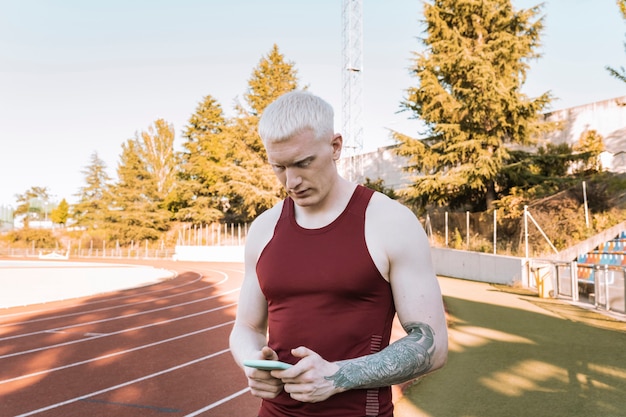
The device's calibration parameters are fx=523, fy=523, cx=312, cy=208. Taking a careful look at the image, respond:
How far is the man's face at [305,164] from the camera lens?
1.72 meters

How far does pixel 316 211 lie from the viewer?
6.02 feet

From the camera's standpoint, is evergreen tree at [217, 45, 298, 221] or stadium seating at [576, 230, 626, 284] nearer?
stadium seating at [576, 230, 626, 284]

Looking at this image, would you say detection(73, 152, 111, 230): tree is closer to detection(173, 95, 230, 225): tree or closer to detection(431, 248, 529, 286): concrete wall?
detection(173, 95, 230, 225): tree

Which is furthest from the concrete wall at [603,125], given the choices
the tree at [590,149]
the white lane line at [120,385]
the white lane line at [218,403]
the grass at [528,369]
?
the white lane line at [218,403]

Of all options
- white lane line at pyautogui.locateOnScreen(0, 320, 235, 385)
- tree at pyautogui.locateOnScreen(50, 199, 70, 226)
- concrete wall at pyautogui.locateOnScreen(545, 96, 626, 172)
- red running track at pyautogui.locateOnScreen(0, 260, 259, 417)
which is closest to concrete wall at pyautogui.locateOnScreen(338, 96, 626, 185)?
concrete wall at pyautogui.locateOnScreen(545, 96, 626, 172)

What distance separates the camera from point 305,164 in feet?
5.74

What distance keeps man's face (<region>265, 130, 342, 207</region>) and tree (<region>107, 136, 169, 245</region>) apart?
164 feet

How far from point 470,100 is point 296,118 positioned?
75.9 feet

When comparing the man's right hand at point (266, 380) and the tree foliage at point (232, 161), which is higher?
the tree foliage at point (232, 161)

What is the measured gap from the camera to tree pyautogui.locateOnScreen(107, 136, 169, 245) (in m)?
50.1

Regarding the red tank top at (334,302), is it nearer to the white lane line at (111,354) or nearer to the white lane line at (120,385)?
the white lane line at (120,385)

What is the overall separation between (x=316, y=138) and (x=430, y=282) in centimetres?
60

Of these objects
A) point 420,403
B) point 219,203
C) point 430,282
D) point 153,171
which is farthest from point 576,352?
point 153,171

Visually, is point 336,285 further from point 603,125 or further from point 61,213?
point 61,213
